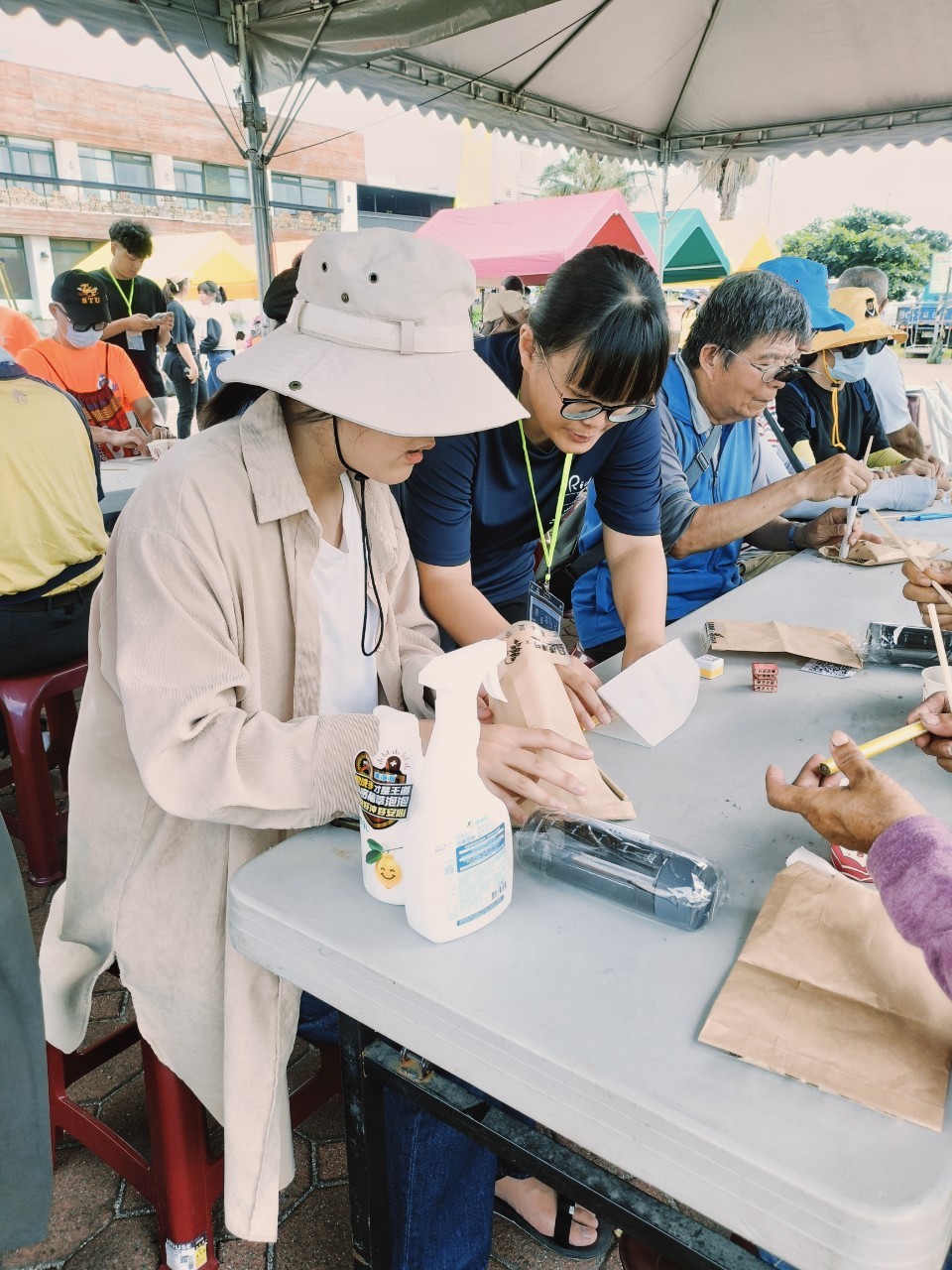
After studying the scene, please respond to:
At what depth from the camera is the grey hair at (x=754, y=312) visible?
2.15 m

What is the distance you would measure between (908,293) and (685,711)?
35.1m

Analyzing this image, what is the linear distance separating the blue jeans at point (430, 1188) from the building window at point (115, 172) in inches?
1208

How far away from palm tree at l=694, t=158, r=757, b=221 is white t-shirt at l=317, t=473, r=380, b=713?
6.83 m

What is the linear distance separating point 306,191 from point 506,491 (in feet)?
108

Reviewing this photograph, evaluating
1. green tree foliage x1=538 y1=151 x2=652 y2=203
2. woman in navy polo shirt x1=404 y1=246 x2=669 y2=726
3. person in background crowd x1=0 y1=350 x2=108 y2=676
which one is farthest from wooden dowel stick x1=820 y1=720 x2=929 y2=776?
green tree foliage x1=538 y1=151 x2=652 y2=203

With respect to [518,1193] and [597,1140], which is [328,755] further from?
[518,1193]

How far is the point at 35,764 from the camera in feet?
7.26

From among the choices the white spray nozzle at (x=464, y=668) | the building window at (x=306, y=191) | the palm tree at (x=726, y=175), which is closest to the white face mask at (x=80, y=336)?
the white spray nozzle at (x=464, y=668)

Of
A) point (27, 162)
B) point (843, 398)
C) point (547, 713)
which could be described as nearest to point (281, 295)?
point (547, 713)

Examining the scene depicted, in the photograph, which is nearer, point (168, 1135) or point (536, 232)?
point (168, 1135)

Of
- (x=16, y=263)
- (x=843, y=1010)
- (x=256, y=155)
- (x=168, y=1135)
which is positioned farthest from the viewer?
(x=16, y=263)

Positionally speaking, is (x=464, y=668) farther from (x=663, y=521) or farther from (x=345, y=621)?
(x=663, y=521)

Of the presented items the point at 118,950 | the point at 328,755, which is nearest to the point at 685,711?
the point at 328,755

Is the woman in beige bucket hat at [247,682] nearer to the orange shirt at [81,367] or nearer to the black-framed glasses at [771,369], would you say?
the black-framed glasses at [771,369]
